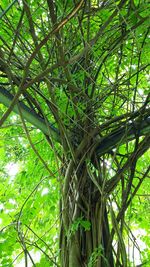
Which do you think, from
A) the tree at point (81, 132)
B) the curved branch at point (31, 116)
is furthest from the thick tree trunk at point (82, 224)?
the curved branch at point (31, 116)

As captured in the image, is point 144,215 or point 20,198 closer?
point 20,198

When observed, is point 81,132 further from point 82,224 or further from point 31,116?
point 82,224

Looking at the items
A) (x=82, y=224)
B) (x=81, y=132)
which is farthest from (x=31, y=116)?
(x=82, y=224)

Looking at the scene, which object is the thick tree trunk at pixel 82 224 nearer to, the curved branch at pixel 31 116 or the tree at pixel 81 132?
the tree at pixel 81 132

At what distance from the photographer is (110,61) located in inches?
48.3

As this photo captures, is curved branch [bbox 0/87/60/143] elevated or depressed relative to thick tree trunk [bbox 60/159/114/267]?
elevated

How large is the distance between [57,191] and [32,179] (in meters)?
0.17

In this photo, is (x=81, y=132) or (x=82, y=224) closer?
(x=82, y=224)

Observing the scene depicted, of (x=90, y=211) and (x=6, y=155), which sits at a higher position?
(x=6, y=155)

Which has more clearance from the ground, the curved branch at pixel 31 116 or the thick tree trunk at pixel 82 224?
the curved branch at pixel 31 116

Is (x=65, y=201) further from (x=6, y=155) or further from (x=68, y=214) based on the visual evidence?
(x=6, y=155)

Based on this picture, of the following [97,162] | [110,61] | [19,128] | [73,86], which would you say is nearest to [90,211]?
[97,162]

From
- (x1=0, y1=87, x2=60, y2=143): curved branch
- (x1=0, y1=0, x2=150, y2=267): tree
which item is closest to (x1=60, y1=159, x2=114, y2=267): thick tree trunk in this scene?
(x1=0, y1=0, x2=150, y2=267): tree

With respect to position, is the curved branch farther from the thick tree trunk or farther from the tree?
the thick tree trunk
